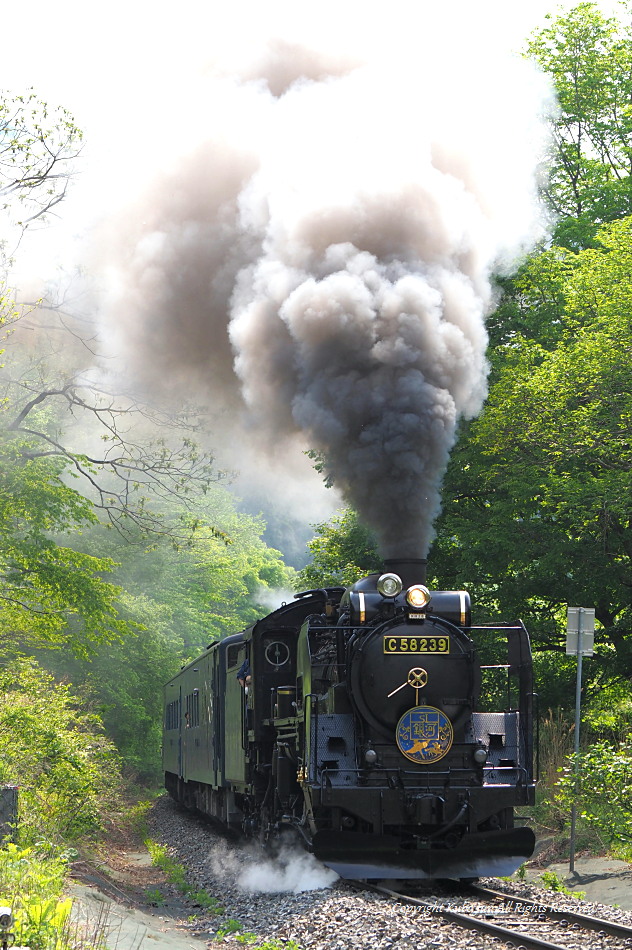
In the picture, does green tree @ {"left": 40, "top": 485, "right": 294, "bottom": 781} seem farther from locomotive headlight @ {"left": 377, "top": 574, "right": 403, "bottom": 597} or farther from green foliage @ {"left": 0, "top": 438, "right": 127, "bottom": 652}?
locomotive headlight @ {"left": 377, "top": 574, "right": 403, "bottom": 597}

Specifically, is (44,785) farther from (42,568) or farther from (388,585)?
(388,585)

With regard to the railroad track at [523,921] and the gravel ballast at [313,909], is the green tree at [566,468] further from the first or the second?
the railroad track at [523,921]

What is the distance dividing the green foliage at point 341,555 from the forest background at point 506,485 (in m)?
0.05

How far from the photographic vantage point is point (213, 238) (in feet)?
40.7

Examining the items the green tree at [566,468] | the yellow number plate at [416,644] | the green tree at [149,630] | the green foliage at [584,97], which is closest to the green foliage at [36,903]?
the yellow number plate at [416,644]

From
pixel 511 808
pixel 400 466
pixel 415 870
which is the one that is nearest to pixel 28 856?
pixel 415 870

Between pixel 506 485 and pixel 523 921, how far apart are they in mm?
10882

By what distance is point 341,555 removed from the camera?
2102 centimetres

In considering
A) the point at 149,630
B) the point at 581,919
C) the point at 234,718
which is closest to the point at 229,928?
the point at 581,919

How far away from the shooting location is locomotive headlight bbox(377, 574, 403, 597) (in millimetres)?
8391

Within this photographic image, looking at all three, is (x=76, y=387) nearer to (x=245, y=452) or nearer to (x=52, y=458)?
(x=52, y=458)

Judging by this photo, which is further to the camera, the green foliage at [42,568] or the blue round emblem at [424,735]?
the green foliage at [42,568]

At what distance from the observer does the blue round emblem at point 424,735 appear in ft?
27.0

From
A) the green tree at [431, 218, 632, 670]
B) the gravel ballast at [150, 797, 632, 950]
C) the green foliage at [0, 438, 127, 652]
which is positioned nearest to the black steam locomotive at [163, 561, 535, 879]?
the gravel ballast at [150, 797, 632, 950]
